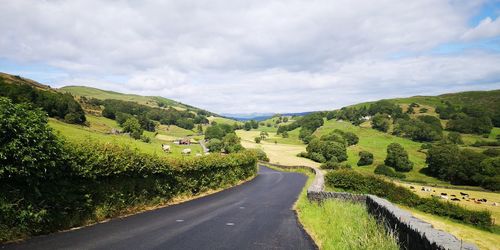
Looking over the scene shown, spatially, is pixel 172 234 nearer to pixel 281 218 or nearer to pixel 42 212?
pixel 42 212

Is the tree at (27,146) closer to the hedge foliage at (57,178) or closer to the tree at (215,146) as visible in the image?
the hedge foliage at (57,178)

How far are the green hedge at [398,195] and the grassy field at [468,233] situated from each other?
0.92 metres

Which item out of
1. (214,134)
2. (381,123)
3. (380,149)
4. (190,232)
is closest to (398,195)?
(190,232)

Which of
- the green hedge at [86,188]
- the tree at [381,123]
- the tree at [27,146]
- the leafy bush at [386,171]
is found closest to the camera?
the tree at [27,146]

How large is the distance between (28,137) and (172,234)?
5.36m

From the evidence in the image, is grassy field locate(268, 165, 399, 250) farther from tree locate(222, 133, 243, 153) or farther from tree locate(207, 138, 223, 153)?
tree locate(207, 138, 223, 153)

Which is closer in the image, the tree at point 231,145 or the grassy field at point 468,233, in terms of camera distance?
the grassy field at point 468,233

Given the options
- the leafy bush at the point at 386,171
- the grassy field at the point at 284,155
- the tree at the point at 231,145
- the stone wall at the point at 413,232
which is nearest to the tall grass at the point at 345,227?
the stone wall at the point at 413,232

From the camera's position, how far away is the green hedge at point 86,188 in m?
10.4

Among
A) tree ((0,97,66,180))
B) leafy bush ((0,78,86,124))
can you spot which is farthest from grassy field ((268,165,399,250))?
leafy bush ((0,78,86,124))

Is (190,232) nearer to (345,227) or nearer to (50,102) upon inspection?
(345,227)

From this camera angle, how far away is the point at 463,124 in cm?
17838

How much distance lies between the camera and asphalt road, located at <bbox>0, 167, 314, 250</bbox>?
414 inches

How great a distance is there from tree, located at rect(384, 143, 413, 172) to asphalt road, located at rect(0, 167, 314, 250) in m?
112
